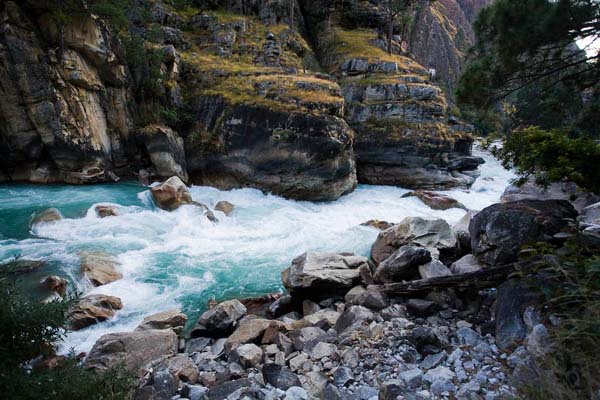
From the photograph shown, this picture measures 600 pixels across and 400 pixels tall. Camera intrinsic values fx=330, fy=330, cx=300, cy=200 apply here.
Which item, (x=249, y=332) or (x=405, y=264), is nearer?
(x=249, y=332)

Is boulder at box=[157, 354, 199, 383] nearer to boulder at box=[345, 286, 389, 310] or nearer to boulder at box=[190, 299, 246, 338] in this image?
boulder at box=[190, 299, 246, 338]

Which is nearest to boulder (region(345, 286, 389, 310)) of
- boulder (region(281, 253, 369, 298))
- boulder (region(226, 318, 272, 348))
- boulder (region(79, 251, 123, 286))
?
boulder (region(281, 253, 369, 298))

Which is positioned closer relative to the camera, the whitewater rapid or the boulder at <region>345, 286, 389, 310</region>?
the boulder at <region>345, 286, 389, 310</region>

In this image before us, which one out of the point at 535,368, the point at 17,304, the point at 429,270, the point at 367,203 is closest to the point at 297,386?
the point at 535,368

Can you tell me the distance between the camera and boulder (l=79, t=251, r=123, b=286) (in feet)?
34.0

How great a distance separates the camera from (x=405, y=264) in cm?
854

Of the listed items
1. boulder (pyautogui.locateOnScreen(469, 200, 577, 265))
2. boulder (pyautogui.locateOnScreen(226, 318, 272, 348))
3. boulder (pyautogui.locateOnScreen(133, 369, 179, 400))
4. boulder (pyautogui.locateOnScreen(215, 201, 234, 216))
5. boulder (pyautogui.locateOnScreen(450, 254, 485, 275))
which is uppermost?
boulder (pyautogui.locateOnScreen(469, 200, 577, 265))

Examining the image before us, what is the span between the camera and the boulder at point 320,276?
372 inches

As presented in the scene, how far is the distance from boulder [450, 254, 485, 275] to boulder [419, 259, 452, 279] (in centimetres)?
20

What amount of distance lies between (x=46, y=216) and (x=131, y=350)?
10.5 metres

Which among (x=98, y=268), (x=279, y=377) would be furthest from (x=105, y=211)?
(x=279, y=377)

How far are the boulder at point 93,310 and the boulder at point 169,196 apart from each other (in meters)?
8.23

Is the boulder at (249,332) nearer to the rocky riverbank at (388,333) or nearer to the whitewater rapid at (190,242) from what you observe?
the rocky riverbank at (388,333)

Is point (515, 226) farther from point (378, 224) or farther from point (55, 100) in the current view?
point (55, 100)
